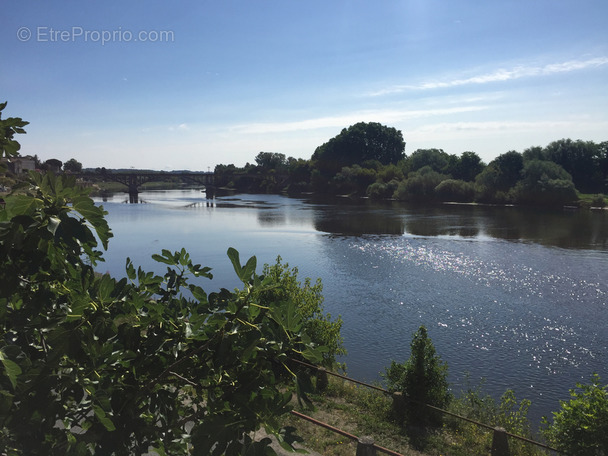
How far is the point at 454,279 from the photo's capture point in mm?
27594

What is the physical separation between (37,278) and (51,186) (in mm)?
682

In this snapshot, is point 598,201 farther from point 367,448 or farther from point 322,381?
point 367,448

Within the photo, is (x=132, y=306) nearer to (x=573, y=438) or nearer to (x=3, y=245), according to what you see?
(x=3, y=245)

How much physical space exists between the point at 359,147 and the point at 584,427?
114 metres

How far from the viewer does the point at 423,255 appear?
34281 millimetres

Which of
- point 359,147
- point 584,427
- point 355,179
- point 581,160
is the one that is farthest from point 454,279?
point 359,147

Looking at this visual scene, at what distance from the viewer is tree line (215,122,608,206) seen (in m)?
70.8

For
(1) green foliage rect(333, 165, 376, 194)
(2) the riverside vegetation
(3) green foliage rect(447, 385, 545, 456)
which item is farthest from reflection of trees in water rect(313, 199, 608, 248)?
(2) the riverside vegetation

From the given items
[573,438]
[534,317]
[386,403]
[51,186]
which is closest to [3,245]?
[51,186]

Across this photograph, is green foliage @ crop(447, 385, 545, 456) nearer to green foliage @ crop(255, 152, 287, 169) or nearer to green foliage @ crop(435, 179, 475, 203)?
green foliage @ crop(435, 179, 475, 203)

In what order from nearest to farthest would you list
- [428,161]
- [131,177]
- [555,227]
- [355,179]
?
[555,227] < [131,177] < [355,179] < [428,161]

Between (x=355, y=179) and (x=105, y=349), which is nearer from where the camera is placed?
(x=105, y=349)

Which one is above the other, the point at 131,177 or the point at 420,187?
the point at 131,177

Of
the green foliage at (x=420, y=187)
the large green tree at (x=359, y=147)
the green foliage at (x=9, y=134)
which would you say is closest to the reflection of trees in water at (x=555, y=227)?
the green foliage at (x=420, y=187)
